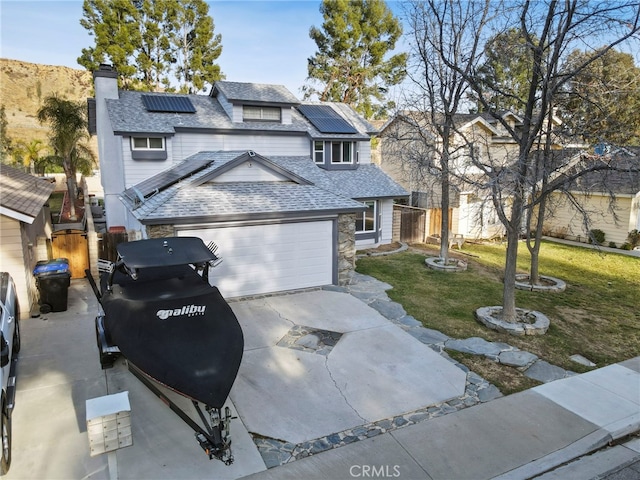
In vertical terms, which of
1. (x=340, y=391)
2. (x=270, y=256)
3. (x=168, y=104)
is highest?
(x=168, y=104)

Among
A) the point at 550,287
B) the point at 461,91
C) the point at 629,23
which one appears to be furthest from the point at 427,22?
the point at 550,287

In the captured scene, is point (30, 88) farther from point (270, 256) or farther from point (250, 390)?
point (250, 390)

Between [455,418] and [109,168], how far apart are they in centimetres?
1807

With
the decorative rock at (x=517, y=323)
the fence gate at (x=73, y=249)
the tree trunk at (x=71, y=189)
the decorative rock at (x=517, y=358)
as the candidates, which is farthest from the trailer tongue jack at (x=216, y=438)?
the tree trunk at (x=71, y=189)

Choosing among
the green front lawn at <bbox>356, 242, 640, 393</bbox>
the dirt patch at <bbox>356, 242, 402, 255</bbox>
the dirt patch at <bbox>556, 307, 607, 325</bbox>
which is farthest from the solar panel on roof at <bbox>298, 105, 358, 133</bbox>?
the dirt patch at <bbox>556, 307, 607, 325</bbox>

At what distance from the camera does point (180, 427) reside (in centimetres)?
604

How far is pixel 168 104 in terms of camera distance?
1908 cm

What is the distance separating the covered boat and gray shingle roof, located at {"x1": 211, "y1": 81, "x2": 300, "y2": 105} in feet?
42.9

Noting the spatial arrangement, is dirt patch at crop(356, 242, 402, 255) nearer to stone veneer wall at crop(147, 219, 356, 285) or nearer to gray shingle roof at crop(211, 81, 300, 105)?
stone veneer wall at crop(147, 219, 356, 285)

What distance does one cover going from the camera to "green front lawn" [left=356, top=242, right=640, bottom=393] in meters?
9.30

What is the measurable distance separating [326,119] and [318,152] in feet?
6.92

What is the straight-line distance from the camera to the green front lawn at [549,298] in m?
9.30

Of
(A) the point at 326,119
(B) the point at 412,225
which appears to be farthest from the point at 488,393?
(A) the point at 326,119

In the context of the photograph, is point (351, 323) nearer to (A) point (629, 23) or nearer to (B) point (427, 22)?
(A) point (629, 23)
